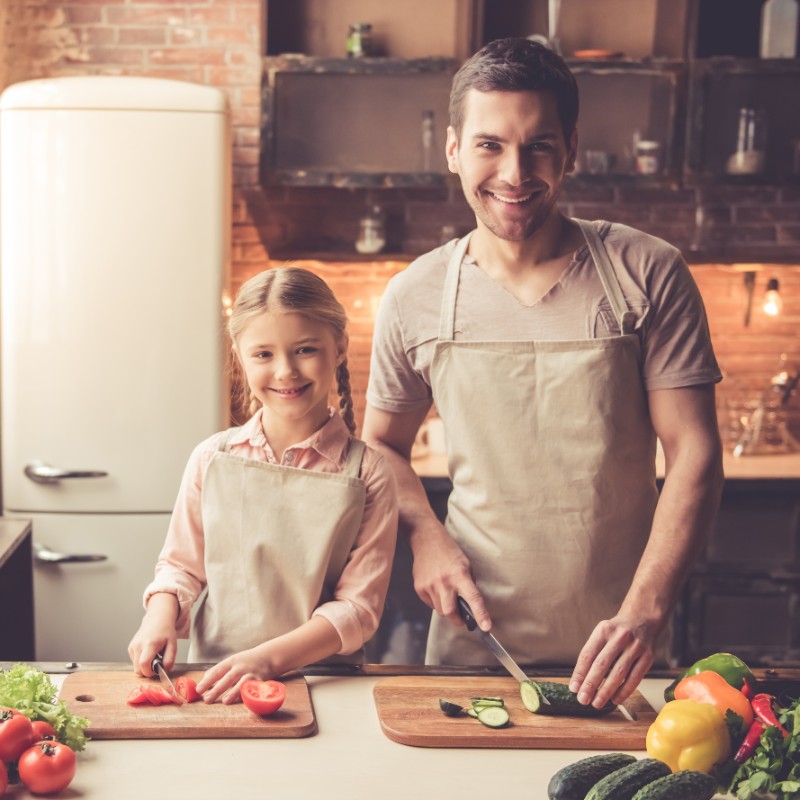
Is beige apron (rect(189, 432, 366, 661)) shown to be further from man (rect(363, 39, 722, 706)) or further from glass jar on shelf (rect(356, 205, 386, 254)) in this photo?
glass jar on shelf (rect(356, 205, 386, 254))

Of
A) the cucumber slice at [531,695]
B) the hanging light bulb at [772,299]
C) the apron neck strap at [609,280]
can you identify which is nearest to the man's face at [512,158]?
the apron neck strap at [609,280]

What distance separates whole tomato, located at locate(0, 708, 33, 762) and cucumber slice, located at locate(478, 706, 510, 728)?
593mm

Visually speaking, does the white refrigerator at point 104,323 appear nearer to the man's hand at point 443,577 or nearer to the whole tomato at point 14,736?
the man's hand at point 443,577

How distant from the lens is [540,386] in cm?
189

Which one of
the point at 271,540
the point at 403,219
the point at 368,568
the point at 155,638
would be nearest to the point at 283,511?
the point at 271,540

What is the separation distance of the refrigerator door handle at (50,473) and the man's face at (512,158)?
6.39 feet

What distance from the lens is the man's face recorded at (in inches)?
68.0

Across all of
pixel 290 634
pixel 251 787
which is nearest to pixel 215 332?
pixel 290 634

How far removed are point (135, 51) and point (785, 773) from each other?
3430mm

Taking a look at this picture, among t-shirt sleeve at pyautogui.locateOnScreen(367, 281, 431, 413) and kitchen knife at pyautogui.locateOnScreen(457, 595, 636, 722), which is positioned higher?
t-shirt sleeve at pyautogui.locateOnScreen(367, 281, 431, 413)

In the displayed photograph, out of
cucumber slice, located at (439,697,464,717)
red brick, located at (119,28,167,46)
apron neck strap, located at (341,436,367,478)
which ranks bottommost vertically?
cucumber slice, located at (439,697,464,717)

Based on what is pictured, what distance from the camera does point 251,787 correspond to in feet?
4.18

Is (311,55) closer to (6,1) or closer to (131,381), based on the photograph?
(6,1)

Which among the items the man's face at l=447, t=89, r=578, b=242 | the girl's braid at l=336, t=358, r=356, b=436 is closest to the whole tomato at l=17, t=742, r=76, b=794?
the girl's braid at l=336, t=358, r=356, b=436
